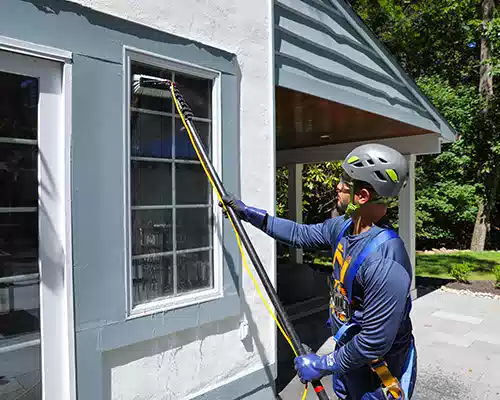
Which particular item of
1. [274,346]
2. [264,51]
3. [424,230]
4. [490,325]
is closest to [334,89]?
[264,51]

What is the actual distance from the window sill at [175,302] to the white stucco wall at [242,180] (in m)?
0.22

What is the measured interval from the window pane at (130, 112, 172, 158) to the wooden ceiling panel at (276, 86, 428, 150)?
1658 millimetres

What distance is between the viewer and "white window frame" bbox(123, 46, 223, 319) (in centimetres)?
291

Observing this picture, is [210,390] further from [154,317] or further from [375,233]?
[375,233]

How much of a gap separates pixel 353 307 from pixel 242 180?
5.89 feet

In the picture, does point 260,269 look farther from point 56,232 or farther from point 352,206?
point 56,232

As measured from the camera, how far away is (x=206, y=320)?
11.1ft

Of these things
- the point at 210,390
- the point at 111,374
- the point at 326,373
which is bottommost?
the point at 210,390

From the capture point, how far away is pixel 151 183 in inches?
125

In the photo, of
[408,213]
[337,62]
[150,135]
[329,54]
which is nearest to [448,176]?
[408,213]

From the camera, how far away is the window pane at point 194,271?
336cm

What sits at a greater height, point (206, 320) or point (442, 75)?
point (442, 75)

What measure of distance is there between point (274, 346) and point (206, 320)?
95 centimetres

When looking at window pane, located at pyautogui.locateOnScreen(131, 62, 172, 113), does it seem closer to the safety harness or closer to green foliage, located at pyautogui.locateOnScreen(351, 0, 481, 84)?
the safety harness
